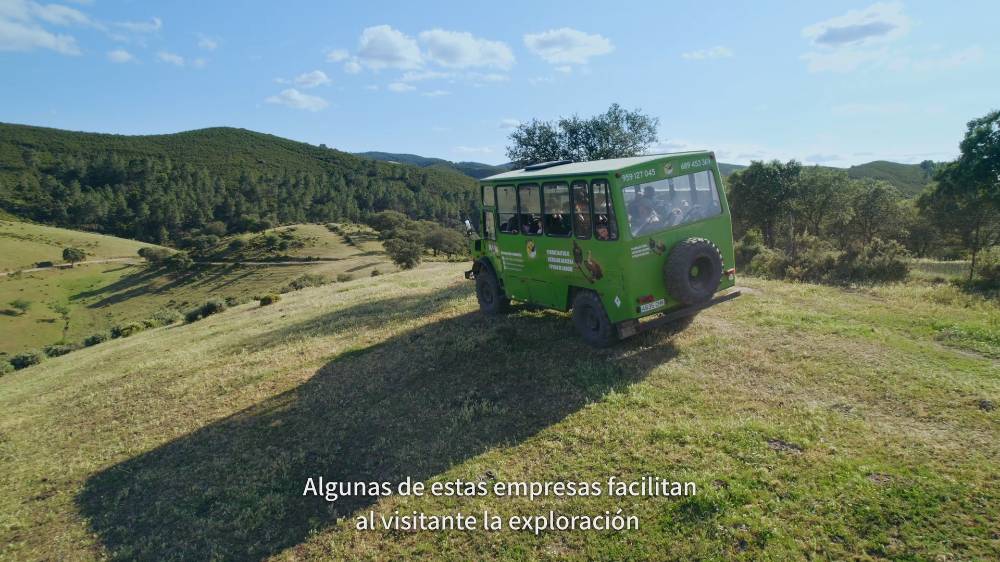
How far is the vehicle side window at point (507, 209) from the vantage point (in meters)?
11.9

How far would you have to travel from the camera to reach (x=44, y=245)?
111 metres

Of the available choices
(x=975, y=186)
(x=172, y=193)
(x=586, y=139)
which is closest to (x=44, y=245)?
(x=172, y=193)

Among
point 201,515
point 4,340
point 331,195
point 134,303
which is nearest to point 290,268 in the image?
point 134,303

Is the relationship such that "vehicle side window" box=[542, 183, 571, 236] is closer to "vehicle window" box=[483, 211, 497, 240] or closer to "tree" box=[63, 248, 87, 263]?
"vehicle window" box=[483, 211, 497, 240]

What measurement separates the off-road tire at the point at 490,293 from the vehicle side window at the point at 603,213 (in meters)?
4.36

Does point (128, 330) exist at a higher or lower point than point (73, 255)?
lower

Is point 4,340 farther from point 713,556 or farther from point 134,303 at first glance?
point 713,556

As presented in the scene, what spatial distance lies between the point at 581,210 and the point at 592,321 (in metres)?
2.31

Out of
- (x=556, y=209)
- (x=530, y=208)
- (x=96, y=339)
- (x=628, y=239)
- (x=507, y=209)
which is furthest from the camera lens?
(x=96, y=339)

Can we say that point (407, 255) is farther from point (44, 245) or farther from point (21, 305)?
point (44, 245)

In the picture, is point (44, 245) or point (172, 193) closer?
point (44, 245)

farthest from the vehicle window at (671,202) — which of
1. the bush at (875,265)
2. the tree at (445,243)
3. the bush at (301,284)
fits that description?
the tree at (445,243)

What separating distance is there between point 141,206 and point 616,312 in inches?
6931

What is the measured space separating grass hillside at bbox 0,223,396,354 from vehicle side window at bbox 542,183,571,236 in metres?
61.0
